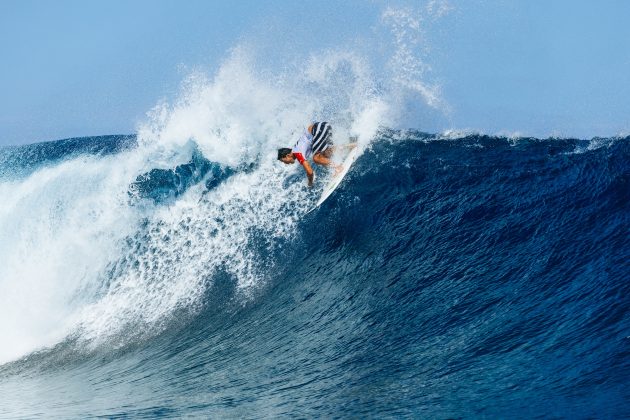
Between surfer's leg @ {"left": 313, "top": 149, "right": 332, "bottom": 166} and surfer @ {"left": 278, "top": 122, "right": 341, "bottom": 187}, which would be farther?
surfer's leg @ {"left": 313, "top": 149, "right": 332, "bottom": 166}

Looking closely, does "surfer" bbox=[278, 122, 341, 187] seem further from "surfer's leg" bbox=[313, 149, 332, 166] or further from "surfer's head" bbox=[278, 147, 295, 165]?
"surfer's head" bbox=[278, 147, 295, 165]

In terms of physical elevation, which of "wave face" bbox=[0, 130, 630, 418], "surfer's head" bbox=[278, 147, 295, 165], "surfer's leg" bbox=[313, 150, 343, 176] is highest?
"surfer's head" bbox=[278, 147, 295, 165]

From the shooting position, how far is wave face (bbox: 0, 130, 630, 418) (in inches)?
226

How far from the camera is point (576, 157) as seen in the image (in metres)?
9.53

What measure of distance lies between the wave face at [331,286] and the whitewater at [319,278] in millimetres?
35

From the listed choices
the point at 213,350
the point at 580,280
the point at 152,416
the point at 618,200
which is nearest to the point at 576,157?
the point at 618,200

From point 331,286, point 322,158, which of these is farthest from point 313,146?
point 331,286

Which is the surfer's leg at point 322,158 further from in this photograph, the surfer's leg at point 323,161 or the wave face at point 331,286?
the wave face at point 331,286

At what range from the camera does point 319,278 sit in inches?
343

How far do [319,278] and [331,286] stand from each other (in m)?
0.40

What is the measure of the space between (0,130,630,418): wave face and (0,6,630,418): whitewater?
0.11 ft

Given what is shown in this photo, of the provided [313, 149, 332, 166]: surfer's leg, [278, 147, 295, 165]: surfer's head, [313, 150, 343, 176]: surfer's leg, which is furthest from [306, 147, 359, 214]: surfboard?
[278, 147, 295, 165]: surfer's head

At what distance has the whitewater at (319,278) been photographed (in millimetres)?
5777

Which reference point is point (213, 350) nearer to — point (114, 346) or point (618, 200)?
point (114, 346)
